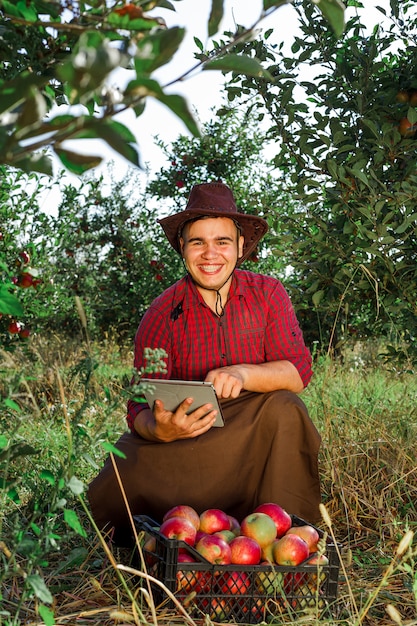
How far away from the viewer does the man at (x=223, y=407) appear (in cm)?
260

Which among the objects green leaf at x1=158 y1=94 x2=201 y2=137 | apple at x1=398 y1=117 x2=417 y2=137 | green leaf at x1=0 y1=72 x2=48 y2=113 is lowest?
green leaf at x1=158 y1=94 x2=201 y2=137

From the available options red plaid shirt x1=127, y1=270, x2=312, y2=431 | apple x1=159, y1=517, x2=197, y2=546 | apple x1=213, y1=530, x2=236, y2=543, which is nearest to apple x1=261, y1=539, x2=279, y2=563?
apple x1=213, y1=530, x2=236, y2=543

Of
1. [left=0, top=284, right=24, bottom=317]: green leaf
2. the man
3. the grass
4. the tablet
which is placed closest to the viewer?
[left=0, top=284, right=24, bottom=317]: green leaf

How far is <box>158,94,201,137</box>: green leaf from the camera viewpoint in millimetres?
810

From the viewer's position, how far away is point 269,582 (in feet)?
6.63

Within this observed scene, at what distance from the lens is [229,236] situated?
9.12ft

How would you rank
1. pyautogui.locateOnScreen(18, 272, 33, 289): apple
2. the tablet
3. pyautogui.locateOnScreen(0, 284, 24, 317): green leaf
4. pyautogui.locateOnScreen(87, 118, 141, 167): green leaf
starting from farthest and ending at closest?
pyautogui.locateOnScreen(18, 272, 33, 289): apple
the tablet
pyautogui.locateOnScreen(0, 284, 24, 317): green leaf
pyautogui.locateOnScreen(87, 118, 141, 167): green leaf

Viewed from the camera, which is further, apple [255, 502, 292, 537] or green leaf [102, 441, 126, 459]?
apple [255, 502, 292, 537]

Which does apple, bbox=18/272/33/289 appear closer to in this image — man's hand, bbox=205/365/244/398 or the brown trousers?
the brown trousers

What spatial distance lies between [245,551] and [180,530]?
0.61ft

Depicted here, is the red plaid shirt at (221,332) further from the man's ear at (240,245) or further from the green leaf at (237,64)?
the green leaf at (237,64)

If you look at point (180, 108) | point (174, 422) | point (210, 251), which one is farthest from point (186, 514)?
point (180, 108)

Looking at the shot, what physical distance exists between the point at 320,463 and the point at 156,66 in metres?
2.71

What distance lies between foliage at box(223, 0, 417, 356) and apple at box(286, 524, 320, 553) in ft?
4.49
